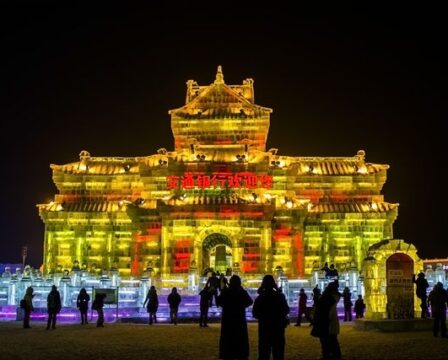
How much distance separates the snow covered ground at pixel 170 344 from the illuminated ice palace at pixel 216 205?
19.0m

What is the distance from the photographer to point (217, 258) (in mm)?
52219

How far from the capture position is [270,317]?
1236cm

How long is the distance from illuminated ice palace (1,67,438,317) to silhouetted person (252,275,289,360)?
27.9 meters

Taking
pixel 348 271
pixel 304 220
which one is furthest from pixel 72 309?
pixel 304 220

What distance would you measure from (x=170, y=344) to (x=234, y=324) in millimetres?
6034

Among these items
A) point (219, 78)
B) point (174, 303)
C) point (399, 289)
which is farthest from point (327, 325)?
point (219, 78)

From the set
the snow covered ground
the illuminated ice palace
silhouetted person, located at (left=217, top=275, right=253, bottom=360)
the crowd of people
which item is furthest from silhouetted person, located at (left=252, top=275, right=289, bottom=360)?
the illuminated ice palace

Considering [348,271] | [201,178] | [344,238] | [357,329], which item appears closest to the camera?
[357,329]

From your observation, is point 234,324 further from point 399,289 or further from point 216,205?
point 216,205

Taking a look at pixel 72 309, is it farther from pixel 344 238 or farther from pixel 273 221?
pixel 344 238

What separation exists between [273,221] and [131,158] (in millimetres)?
12561

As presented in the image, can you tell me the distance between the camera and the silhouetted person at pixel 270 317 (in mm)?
12328

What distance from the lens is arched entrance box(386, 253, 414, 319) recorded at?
22.4 metres

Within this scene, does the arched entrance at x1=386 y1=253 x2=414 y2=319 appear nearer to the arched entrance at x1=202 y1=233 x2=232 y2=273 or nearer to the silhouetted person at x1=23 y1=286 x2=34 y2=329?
the silhouetted person at x1=23 y1=286 x2=34 y2=329
